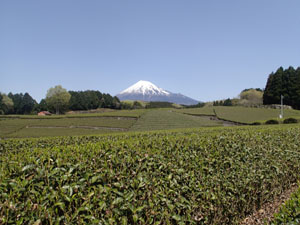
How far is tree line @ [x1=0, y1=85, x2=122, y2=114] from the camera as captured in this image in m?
75.4

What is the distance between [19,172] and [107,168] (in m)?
1.14

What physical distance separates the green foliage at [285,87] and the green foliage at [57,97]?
71.6 metres

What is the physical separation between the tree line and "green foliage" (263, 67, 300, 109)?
63.4 m

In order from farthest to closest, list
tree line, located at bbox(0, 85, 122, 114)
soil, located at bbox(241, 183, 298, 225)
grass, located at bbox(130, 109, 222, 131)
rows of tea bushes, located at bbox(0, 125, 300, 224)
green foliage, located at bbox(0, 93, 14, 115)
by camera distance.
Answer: tree line, located at bbox(0, 85, 122, 114) < green foliage, located at bbox(0, 93, 14, 115) < grass, located at bbox(130, 109, 222, 131) < soil, located at bbox(241, 183, 298, 225) < rows of tea bushes, located at bbox(0, 125, 300, 224)

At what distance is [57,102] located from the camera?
74750 mm

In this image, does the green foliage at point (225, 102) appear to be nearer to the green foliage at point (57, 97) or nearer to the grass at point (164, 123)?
the grass at point (164, 123)

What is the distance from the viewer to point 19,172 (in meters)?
2.41

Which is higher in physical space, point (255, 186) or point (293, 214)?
point (293, 214)

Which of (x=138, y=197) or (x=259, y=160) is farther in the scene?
(x=259, y=160)

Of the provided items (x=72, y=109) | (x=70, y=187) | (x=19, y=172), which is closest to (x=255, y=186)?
(x=70, y=187)

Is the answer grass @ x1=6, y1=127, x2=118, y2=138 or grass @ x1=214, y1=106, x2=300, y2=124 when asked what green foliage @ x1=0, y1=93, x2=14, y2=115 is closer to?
grass @ x1=6, y1=127, x2=118, y2=138

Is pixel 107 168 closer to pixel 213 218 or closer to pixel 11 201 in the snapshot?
pixel 11 201

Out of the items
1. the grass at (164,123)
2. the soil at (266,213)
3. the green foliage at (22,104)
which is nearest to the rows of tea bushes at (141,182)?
the soil at (266,213)

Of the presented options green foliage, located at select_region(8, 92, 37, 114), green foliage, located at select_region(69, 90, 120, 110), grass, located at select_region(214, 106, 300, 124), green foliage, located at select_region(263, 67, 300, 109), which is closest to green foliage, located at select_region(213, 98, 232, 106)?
green foliage, located at select_region(263, 67, 300, 109)
